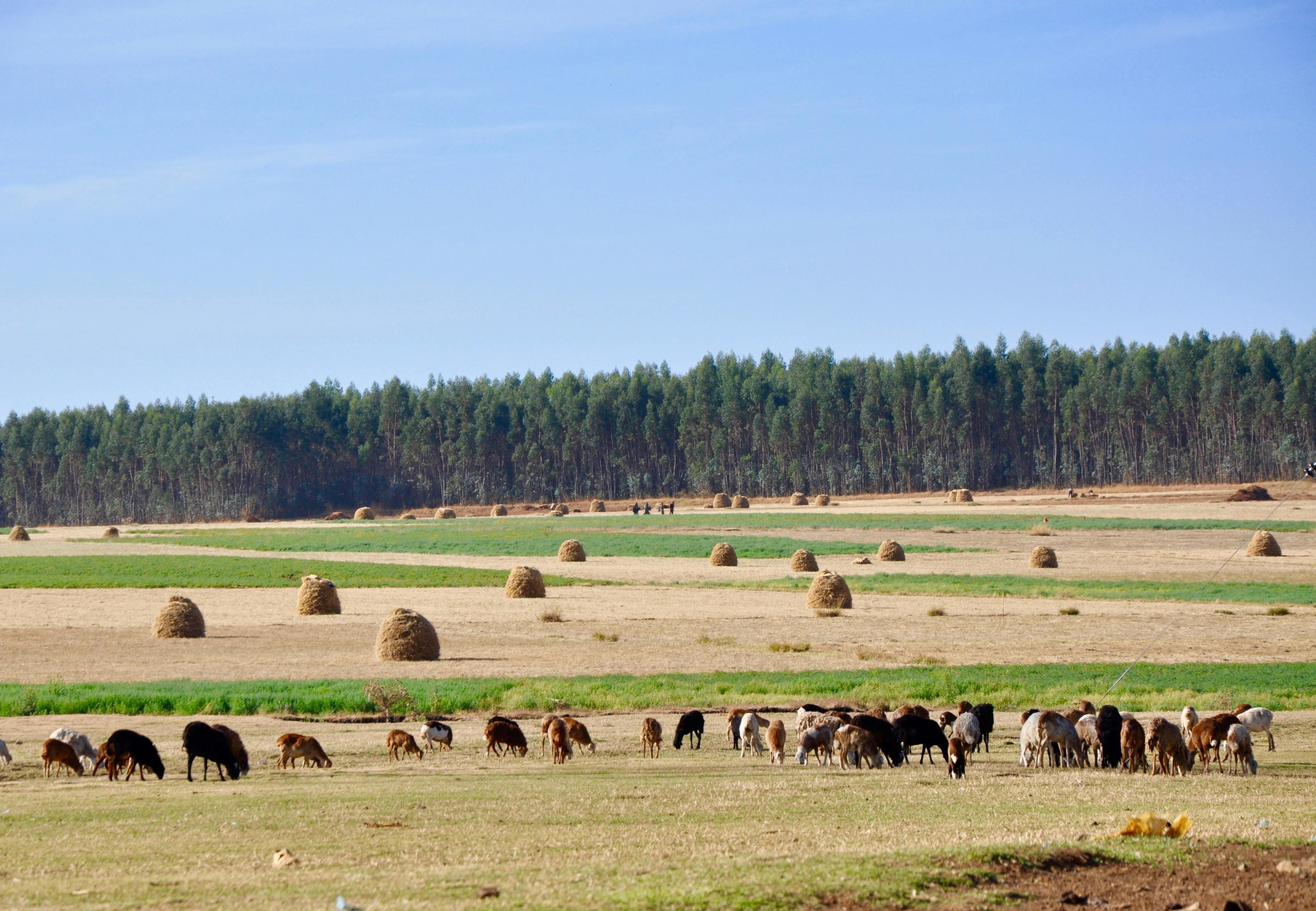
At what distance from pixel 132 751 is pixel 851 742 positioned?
9978mm

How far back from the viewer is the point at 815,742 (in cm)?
1991

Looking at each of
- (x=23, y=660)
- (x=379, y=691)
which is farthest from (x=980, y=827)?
(x=23, y=660)

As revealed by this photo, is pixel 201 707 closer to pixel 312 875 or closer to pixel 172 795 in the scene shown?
pixel 172 795

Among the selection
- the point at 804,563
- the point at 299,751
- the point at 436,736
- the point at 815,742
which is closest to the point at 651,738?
the point at 815,742

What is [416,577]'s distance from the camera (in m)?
62.0

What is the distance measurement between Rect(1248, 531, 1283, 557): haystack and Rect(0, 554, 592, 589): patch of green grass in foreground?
3237 cm

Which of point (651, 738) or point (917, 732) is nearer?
point (917, 732)

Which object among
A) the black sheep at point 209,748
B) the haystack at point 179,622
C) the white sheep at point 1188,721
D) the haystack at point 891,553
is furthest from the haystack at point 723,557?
the black sheep at point 209,748

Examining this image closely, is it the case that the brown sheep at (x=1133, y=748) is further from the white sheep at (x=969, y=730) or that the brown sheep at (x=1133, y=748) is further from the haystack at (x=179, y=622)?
the haystack at (x=179, y=622)

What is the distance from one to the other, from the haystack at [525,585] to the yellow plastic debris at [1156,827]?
39.9 meters

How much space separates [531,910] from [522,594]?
42.8 m

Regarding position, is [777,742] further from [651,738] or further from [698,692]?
[698,692]

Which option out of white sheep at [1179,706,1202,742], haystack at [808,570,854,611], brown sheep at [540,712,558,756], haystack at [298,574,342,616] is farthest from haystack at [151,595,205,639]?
white sheep at [1179,706,1202,742]

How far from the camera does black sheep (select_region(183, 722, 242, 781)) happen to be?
1677cm
